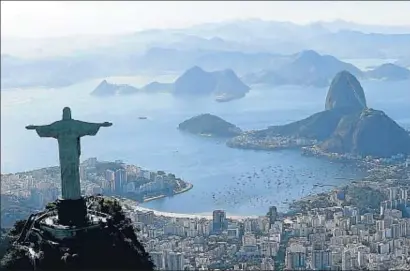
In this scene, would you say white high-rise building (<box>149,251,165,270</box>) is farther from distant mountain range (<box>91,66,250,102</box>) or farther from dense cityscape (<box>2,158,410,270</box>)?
distant mountain range (<box>91,66,250,102</box>)

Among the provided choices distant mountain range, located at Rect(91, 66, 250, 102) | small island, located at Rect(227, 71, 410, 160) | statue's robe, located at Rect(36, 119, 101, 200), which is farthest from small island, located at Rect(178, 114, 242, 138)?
statue's robe, located at Rect(36, 119, 101, 200)

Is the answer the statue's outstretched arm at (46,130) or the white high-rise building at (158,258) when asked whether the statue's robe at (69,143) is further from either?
the white high-rise building at (158,258)

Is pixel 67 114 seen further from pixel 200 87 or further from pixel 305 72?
pixel 305 72

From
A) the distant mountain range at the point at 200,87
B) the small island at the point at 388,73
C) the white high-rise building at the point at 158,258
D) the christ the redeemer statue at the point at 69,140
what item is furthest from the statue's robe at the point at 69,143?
the distant mountain range at the point at 200,87

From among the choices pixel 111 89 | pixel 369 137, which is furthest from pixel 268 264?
pixel 111 89

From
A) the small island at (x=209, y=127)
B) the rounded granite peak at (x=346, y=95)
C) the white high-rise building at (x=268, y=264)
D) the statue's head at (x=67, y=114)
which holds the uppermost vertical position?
the rounded granite peak at (x=346, y=95)
